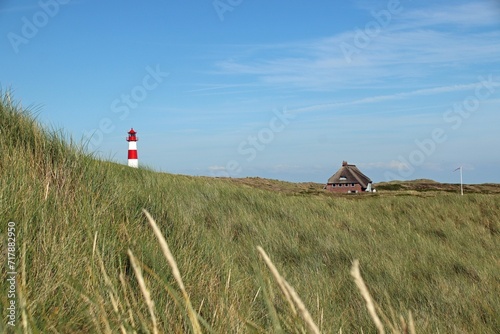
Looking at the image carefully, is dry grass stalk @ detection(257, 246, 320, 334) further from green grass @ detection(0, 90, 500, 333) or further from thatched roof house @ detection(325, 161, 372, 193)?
thatched roof house @ detection(325, 161, 372, 193)

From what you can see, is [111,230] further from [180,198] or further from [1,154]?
[180,198]

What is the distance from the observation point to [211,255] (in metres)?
5.35

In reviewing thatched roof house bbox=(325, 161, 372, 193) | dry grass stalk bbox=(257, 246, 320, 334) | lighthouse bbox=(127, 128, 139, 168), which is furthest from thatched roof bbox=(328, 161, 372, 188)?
dry grass stalk bbox=(257, 246, 320, 334)

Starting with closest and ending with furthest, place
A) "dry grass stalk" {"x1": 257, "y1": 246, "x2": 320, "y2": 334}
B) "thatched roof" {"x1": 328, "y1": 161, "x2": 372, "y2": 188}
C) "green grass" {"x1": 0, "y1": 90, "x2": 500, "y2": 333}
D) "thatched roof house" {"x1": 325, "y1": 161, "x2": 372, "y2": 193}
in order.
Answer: "dry grass stalk" {"x1": 257, "y1": 246, "x2": 320, "y2": 334} → "green grass" {"x1": 0, "y1": 90, "x2": 500, "y2": 333} → "thatched roof house" {"x1": 325, "y1": 161, "x2": 372, "y2": 193} → "thatched roof" {"x1": 328, "y1": 161, "x2": 372, "y2": 188}

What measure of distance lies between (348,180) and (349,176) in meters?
0.34

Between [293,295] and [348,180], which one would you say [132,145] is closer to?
[293,295]

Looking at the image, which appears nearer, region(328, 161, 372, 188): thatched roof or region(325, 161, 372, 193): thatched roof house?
region(325, 161, 372, 193): thatched roof house

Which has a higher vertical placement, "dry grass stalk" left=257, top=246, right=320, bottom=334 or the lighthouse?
the lighthouse

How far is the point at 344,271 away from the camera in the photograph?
7117mm

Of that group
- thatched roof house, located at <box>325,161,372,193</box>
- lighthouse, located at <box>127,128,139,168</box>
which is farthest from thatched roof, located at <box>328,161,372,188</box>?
lighthouse, located at <box>127,128,139,168</box>

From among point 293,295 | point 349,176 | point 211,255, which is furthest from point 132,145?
point 349,176

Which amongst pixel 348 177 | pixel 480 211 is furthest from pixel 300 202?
pixel 348 177

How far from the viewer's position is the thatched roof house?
3706 cm

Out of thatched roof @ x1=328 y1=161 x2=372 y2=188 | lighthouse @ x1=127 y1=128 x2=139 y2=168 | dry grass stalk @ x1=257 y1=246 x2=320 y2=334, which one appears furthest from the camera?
thatched roof @ x1=328 y1=161 x2=372 y2=188
